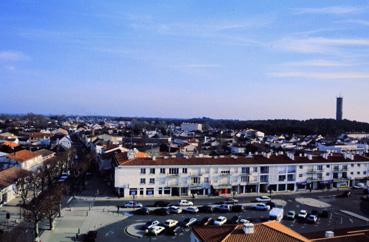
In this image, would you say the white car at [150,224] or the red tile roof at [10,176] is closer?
the white car at [150,224]

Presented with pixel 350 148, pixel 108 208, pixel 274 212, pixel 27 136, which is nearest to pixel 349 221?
pixel 274 212

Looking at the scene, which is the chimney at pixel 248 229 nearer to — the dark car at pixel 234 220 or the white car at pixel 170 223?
the white car at pixel 170 223

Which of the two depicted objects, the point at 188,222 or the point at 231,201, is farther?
the point at 231,201

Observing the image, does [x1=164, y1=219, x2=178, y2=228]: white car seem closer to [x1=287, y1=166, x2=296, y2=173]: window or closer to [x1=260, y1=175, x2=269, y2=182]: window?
[x1=260, y1=175, x2=269, y2=182]: window

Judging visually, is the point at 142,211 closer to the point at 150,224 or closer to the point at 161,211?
the point at 161,211

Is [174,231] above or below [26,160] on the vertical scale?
below

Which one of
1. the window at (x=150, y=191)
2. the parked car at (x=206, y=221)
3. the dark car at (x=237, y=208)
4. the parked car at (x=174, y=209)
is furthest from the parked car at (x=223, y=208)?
the window at (x=150, y=191)

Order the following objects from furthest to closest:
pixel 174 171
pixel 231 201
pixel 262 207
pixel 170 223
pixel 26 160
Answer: pixel 26 160 < pixel 174 171 < pixel 231 201 < pixel 262 207 < pixel 170 223

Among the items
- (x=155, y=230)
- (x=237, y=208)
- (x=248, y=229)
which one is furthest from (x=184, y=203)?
(x=248, y=229)
